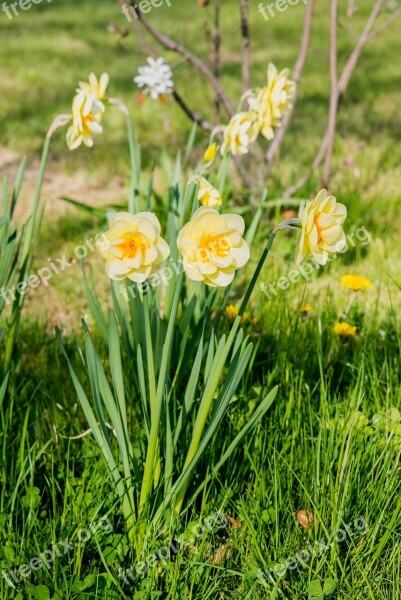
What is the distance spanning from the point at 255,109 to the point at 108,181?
231 cm

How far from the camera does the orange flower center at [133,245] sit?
130 cm

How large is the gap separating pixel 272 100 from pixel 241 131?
103 millimetres

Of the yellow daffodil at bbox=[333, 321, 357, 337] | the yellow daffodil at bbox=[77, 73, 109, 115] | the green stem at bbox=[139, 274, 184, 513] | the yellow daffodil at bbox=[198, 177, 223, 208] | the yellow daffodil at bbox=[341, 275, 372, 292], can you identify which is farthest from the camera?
the yellow daffodil at bbox=[341, 275, 372, 292]

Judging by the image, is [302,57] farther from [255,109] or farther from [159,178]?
[255,109]

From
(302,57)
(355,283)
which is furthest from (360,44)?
(355,283)

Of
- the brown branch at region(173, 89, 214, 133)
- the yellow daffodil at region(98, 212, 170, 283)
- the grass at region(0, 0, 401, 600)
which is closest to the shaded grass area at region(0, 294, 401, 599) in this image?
the grass at region(0, 0, 401, 600)

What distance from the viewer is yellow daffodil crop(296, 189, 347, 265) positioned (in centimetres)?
130

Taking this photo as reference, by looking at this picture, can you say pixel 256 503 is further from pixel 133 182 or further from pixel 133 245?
pixel 133 182

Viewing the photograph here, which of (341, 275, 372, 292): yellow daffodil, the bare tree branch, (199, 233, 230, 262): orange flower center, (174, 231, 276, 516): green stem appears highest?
the bare tree branch

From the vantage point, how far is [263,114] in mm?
1823

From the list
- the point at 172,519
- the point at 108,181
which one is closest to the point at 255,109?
the point at 172,519

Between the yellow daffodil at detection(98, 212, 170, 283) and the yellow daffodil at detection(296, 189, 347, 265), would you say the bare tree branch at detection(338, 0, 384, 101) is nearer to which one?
the yellow daffodil at detection(296, 189, 347, 265)

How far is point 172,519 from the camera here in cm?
156

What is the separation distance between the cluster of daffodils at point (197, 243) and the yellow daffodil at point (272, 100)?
54 cm
